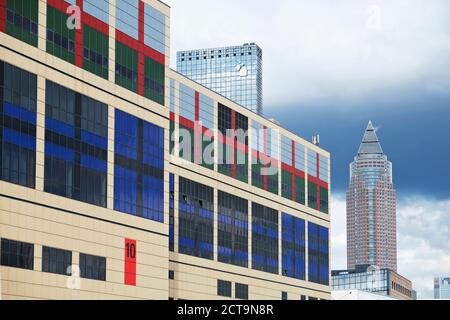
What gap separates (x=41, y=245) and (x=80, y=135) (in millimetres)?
11138

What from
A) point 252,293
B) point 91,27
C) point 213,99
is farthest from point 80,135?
point 252,293

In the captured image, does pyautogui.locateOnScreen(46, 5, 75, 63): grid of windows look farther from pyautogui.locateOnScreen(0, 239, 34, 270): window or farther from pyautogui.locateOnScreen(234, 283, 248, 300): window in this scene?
pyautogui.locateOnScreen(234, 283, 248, 300): window

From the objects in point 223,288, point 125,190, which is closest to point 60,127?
point 125,190

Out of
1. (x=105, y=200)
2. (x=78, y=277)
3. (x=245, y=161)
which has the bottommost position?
(x=78, y=277)

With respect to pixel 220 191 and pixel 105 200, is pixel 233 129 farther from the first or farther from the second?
pixel 105 200

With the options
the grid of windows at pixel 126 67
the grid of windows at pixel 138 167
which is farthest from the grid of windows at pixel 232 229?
the grid of windows at pixel 126 67

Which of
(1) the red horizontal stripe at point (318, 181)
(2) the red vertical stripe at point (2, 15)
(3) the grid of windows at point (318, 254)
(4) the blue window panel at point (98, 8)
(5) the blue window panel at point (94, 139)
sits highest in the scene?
(4) the blue window panel at point (98, 8)

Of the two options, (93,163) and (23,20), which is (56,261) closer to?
(93,163)

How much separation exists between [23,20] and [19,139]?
30.3 feet

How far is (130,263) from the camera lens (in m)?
87.4

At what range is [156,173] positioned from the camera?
95.1 m

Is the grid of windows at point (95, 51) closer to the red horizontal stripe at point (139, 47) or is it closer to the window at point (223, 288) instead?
the red horizontal stripe at point (139, 47)

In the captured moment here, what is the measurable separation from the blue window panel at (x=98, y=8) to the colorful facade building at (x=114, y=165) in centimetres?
15

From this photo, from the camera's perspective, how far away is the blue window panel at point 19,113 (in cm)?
7369
